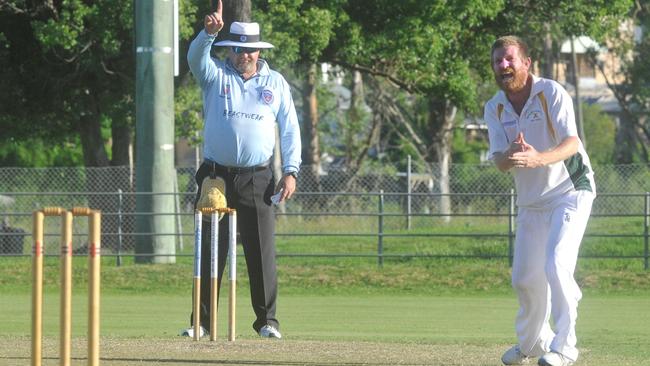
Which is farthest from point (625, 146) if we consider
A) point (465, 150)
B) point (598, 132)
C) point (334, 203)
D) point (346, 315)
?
point (346, 315)

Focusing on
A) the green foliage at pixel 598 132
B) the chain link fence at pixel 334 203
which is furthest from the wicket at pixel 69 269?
the green foliage at pixel 598 132

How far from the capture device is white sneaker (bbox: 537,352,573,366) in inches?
313

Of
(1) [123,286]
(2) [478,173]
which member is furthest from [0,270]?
(2) [478,173]

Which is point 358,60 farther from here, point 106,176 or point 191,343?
point 191,343

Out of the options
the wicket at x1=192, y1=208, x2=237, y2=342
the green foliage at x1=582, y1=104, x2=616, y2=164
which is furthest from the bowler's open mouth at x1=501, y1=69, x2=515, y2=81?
the green foliage at x1=582, y1=104, x2=616, y2=164

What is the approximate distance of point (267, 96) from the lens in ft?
32.4

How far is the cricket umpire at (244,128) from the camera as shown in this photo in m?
9.82

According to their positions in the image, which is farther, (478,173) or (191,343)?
(478,173)

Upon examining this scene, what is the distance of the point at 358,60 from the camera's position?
28781 millimetres

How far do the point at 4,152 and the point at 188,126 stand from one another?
2624 cm

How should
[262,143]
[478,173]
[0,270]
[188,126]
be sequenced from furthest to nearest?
[478,173]
[188,126]
[0,270]
[262,143]

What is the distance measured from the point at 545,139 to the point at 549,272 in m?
0.84

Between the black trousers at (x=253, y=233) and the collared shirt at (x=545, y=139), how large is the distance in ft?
7.42

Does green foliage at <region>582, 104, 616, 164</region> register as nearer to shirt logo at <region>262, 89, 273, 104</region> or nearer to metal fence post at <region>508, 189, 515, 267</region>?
metal fence post at <region>508, 189, 515, 267</region>
